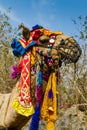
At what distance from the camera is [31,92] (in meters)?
4.19

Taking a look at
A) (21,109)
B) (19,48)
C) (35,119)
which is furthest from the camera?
(19,48)

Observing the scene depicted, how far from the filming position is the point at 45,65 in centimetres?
410

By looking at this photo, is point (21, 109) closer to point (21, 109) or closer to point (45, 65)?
point (21, 109)

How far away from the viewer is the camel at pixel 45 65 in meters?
3.93

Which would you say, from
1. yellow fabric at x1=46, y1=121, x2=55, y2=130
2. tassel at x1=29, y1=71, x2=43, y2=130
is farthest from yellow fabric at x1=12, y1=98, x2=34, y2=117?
yellow fabric at x1=46, y1=121, x2=55, y2=130

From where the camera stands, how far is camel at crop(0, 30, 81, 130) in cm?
393

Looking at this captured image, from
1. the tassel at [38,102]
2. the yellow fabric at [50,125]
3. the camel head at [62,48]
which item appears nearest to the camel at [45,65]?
the camel head at [62,48]

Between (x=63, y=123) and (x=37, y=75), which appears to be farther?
(x=63, y=123)

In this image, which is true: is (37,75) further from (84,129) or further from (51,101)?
(84,129)

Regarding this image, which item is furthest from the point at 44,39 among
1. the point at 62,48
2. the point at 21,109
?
the point at 21,109

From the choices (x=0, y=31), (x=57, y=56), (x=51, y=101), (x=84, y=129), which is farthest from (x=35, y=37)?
(x=0, y=31)

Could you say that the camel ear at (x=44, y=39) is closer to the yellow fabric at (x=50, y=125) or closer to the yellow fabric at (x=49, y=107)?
the yellow fabric at (x=49, y=107)

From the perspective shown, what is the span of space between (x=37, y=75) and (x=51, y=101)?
Answer: 401 mm

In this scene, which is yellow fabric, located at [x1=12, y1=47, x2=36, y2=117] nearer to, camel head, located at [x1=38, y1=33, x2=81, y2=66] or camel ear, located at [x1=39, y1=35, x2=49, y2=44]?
camel head, located at [x1=38, y1=33, x2=81, y2=66]
